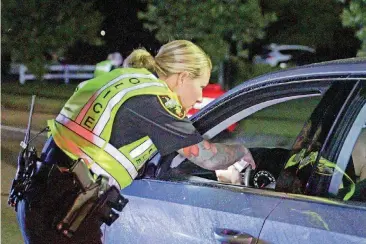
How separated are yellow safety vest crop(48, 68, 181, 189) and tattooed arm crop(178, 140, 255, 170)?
0.52ft

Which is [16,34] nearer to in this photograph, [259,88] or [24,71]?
[24,71]

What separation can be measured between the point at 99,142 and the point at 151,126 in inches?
8.0

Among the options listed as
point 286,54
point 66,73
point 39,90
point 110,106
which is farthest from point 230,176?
point 286,54

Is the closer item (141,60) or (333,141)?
(333,141)

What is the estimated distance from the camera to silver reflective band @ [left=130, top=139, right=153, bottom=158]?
8.66ft

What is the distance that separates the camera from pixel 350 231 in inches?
83.0

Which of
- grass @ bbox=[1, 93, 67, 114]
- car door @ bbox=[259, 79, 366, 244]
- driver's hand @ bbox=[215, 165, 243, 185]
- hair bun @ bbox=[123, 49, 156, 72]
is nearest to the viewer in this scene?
car door @ bbox=[259, 79, 366, 244]

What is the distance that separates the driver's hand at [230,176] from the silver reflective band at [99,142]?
606 mm

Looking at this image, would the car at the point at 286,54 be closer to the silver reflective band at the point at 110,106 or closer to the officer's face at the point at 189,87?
the officer's face at the point at 189,87

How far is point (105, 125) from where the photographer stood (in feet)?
8.46

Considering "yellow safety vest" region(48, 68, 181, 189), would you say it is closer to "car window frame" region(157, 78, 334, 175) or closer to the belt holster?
the belt holster

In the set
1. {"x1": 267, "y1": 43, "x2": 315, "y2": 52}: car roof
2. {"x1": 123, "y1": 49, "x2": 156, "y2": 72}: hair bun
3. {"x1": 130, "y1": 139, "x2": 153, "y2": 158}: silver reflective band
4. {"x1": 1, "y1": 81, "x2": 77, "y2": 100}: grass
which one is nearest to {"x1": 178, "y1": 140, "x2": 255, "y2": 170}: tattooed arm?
{"x1": 130, "y1": 139, "x2": 153, "y2": 158}: silver reflective band

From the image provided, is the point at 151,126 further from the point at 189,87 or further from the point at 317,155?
the point at 317,155

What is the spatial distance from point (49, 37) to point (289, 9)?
7.99 m
